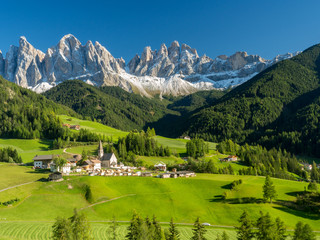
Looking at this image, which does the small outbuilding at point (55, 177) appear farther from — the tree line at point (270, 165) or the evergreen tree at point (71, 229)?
the tree line at point (270, 165)

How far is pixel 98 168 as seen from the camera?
401ft

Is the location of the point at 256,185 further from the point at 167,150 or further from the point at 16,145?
the point at 16,145

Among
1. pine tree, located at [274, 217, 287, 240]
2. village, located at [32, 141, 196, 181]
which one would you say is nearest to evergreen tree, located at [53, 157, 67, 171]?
village, located at [32, 141, 196, 181]

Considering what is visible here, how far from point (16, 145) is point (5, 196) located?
96808 mm

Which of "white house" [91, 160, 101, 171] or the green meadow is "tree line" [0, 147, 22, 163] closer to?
the green meadow

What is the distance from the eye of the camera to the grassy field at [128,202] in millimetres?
67394

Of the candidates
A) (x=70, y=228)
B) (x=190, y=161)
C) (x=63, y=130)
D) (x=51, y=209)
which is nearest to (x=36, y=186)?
(x=51, y=209)

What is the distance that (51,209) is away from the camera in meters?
74.3

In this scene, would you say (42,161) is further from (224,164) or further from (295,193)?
(295,193)

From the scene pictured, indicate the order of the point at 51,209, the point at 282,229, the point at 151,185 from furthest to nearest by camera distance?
1. the point at 151,185
2. the point at 51,209
3. the point at 282,229

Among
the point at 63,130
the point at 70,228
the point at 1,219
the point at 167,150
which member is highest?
the point at 63,130

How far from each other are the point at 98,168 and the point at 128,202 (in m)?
45.3

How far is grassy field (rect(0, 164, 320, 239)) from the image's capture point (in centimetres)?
6739

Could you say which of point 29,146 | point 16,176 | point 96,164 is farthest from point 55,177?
point 29,146
